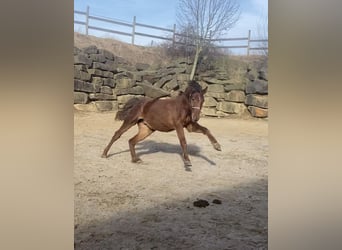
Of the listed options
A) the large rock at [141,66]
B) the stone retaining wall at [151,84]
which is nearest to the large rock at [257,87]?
the stone retaining wall at [151,84]

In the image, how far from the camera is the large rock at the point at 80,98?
1.83 metres

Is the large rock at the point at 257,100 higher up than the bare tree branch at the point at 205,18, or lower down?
lower down

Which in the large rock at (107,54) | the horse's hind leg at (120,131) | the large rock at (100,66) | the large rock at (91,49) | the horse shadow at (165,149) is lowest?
the horse shadow at (165,149)

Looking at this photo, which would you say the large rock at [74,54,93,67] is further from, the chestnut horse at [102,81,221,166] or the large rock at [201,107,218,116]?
the large rock at [201,107,218,116]

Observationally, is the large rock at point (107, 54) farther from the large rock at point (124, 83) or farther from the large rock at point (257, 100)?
the large rock at point (257, 100)

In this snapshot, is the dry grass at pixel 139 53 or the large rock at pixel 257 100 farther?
the large rock at pixel 257 100

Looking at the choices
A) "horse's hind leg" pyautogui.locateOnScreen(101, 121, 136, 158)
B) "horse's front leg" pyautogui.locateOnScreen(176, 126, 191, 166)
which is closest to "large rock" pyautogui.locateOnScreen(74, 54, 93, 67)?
"horse's hind leg" pyautogui.locateOnScreen(101, 121, 136, 158)

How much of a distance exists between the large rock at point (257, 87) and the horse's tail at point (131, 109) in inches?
22.2
